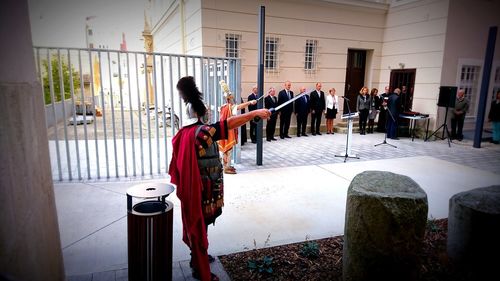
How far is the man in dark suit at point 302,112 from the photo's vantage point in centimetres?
1203

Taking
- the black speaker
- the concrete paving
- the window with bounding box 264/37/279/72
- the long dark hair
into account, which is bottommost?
the concrete paving

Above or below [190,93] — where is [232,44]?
above

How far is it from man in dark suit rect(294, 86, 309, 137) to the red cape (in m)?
9.36

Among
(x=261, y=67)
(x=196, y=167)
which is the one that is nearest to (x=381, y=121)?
(x=261, y=67)

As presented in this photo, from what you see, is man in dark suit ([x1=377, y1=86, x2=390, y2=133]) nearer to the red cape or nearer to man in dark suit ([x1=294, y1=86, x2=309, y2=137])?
man in dark suit ([x1=294, y1=86, x2=309, y2=137])

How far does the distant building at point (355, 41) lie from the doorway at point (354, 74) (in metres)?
0.04

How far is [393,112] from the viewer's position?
1194cm

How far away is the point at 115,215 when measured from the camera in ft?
15.7

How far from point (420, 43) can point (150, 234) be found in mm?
13044

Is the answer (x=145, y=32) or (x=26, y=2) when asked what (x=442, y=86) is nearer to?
(x=26, y=2)

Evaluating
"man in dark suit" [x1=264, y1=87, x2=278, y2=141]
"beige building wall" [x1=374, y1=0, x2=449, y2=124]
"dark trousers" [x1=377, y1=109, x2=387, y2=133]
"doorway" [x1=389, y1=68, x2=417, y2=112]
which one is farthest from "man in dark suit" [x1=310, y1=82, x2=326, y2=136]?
"beige building wall" [x1=374, y1=0, x2=449, y2=124]

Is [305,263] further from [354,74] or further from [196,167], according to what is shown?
[354,74]

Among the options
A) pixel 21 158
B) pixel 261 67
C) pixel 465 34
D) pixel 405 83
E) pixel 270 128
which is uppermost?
pixel 465 34

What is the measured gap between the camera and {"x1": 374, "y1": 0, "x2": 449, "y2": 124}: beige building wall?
461 inches
